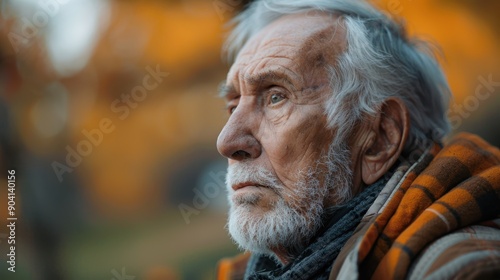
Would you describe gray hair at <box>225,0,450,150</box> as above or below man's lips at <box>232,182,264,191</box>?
above

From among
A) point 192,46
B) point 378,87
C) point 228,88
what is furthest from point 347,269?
point 192,46

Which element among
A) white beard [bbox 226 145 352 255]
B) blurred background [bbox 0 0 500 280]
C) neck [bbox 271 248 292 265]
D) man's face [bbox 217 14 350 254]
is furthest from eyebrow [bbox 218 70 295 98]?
blurred background [bbox 0 0 500 280]

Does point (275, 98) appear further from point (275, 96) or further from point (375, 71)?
→ point (375, 71)

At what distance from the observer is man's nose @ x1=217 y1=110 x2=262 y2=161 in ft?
5.66

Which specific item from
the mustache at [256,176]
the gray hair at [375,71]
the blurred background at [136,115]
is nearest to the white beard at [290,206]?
the mustache at [256,176]

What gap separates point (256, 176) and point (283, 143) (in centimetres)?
15

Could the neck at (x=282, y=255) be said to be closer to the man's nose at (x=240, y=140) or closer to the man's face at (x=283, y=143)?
the man's face at (x=283, y=143)

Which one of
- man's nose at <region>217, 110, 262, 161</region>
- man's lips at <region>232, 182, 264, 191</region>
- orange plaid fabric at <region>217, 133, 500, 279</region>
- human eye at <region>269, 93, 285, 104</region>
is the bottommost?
orange plaid fabric at <region>217, 133, 500, 279</region>

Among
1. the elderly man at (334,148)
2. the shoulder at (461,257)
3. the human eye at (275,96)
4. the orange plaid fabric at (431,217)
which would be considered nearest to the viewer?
the shoulder at (461,257)

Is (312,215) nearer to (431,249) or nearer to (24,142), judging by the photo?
(431,249)

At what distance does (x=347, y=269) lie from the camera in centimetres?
127

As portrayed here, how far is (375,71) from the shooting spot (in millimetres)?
1833

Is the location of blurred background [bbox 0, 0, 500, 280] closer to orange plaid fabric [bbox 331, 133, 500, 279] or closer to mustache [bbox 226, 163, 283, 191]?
mustache [bbox 226, 163, 283, 191]

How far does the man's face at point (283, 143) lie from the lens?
169 centimetres
